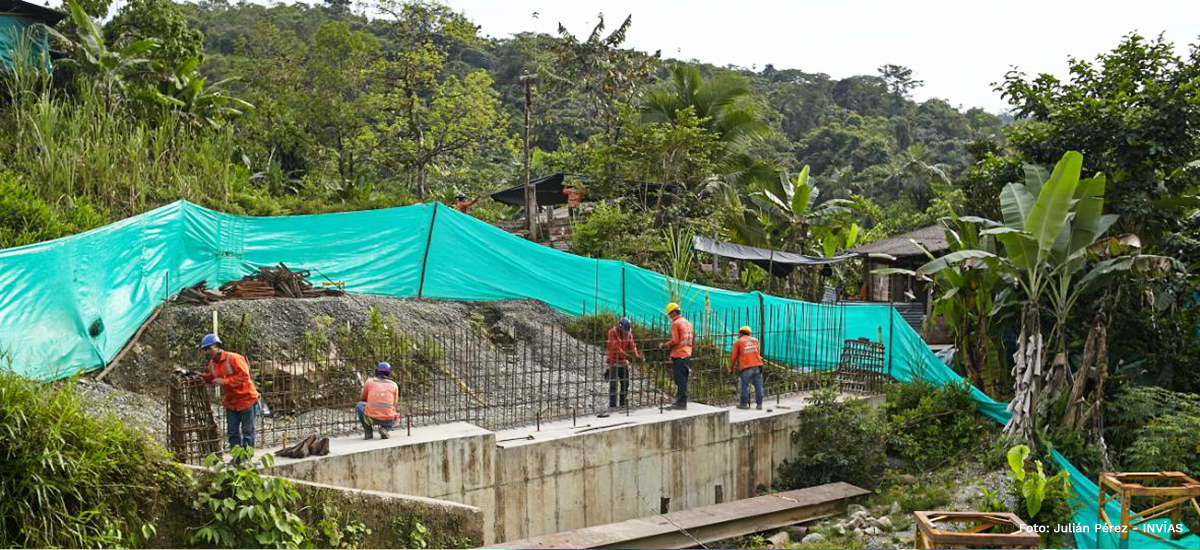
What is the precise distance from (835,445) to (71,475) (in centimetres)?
886

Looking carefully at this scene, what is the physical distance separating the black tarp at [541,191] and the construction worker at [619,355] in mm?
9615

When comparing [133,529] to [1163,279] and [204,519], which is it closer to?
[204,519]

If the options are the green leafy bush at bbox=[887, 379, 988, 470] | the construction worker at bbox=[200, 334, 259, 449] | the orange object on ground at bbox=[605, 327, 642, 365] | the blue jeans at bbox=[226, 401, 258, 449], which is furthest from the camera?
the green leafy bush at bbox=[887, 379, 988, 470]

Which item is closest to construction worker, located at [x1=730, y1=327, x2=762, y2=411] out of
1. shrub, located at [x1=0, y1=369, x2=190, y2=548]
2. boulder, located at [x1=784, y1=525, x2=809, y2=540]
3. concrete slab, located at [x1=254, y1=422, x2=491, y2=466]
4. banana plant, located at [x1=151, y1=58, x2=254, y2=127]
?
boulder, located at [x1=784, y1=525, x2=809, y2=540]

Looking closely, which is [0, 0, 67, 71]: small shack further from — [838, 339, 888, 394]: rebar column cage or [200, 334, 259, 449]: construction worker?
[838, 339, 888, 394]: rebar column cage

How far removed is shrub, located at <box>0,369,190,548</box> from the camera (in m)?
6.01

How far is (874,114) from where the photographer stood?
55219 millimetres

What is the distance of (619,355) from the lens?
11664 mm

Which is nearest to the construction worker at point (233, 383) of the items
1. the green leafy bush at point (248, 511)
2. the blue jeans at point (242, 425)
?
the blue jeans at point (242, 425)

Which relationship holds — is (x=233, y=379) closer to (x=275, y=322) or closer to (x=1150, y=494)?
(x=275, y=322)

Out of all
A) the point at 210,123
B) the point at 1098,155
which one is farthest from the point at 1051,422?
the point at 210,123

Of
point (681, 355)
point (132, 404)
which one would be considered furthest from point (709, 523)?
point (132, 404)

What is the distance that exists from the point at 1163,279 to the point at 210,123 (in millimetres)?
17647

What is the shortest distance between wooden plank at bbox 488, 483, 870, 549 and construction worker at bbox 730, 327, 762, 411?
1.73 metres
